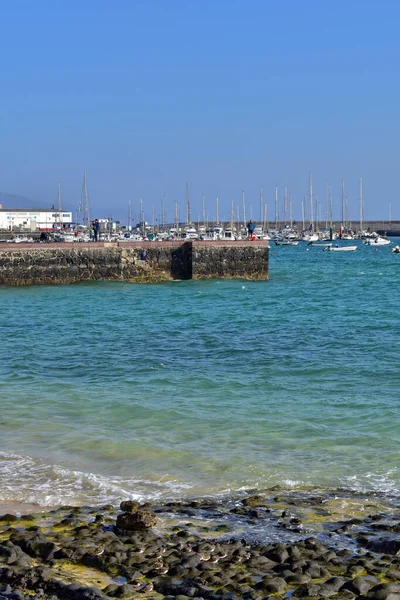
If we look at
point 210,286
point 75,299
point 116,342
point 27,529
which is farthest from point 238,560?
point 210,286

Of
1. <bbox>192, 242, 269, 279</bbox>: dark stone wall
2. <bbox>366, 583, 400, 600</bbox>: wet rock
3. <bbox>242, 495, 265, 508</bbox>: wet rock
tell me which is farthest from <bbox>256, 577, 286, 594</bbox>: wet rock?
<bbox>192, 242, 269, 279</bbox>: dark stone wall

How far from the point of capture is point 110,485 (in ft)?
34.2

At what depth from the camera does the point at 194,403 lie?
48.8 ft

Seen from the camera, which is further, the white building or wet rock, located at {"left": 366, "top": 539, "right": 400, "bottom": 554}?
the white building

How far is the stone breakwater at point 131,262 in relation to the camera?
4122 centimetres

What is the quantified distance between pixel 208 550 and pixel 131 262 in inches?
1436

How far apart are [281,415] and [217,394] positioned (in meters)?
1.93

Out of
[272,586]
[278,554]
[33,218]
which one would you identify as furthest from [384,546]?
[33,218]

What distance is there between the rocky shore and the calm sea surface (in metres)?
0.90

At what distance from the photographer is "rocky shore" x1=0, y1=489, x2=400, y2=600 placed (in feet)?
23.1

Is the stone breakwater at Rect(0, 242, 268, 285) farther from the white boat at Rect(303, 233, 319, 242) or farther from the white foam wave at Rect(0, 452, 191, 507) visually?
the white boat at Rect(303, 233, 319, 242)

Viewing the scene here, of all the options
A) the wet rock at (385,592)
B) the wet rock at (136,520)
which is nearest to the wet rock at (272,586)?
the wet rock at (385,592)

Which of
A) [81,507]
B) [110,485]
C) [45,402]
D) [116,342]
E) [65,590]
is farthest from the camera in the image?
[116,342]

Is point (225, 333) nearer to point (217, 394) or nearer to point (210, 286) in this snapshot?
point (217, 394)
